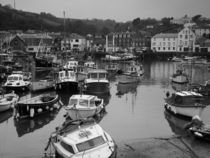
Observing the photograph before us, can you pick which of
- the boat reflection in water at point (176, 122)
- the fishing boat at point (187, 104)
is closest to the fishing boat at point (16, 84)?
the boat reflection in water at point (176, 122)

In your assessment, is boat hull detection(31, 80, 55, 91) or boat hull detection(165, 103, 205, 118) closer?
boat hull detection(165, 103, 205, 118)

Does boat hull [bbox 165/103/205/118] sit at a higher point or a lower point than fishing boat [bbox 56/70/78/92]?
lower

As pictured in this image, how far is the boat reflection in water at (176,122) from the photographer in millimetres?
19170

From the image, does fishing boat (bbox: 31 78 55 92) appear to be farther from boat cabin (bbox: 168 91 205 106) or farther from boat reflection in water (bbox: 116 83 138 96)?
boat cabin (bbox: 168 91 205 106)

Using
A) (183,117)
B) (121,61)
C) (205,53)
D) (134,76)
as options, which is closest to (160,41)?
(205,53)

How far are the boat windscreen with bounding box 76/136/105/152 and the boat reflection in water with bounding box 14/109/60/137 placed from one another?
274 inches

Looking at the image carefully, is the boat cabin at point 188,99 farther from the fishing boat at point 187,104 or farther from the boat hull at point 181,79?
the boat hull at point 181,79

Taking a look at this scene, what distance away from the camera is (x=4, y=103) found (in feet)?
74.7

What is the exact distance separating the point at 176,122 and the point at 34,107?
384 inches

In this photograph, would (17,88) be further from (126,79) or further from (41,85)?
(126,79)

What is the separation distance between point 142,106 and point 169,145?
9865mm

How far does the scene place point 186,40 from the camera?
318 feet

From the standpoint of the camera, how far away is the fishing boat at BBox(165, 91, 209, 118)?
20.5 meters

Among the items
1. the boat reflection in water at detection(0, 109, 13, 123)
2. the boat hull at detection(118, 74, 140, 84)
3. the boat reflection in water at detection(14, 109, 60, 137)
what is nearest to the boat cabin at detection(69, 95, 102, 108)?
the boat reflection in water at detection(14, 109, 60, 137)
